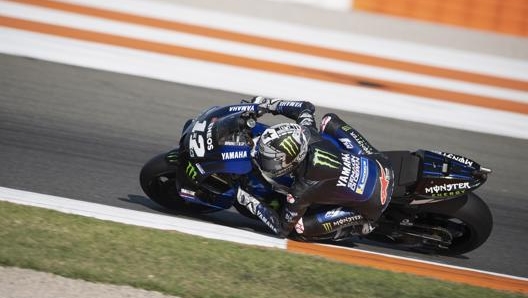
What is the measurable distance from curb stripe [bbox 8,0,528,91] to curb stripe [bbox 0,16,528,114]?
646mm

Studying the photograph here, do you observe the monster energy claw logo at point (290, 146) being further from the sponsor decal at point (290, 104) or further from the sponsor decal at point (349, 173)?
the sponsor decal at point (290, 104)

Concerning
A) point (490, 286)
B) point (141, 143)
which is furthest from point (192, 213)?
point (490, 286)

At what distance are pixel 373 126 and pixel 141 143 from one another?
3073 millimetres

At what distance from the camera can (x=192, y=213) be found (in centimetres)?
703

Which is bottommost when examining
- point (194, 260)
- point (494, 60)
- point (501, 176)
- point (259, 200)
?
point (194, 260)

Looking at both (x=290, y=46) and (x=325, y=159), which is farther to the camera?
(x=290, y=46)

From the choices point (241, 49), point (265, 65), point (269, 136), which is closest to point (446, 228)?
point (269, 136)

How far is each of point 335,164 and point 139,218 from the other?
1.75 metres

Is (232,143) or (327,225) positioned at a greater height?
(232,143)

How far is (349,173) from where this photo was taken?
6.35m

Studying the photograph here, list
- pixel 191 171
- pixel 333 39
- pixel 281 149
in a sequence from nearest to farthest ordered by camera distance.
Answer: pixel 281 149, pixel 191 171, pixel 333 39

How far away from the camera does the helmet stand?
5.93 m

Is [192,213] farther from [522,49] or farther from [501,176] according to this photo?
[522,49]

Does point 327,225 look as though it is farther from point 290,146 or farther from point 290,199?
point 290,146
